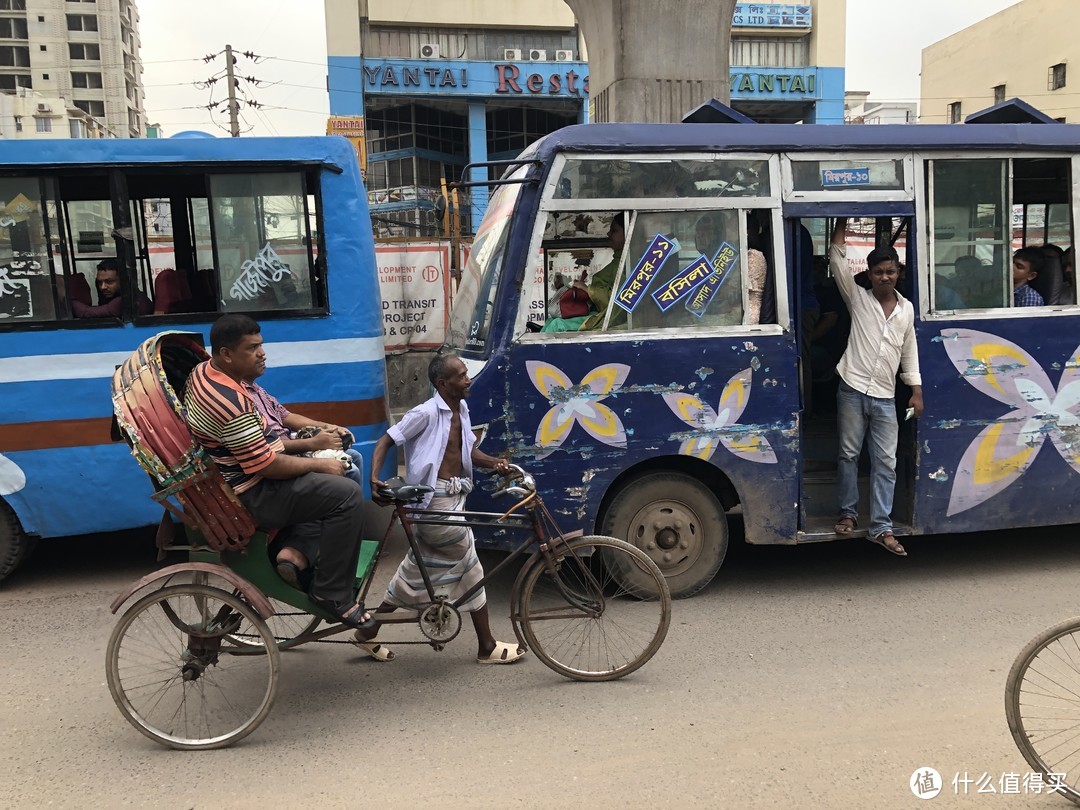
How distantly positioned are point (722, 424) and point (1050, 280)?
2353 millimetres

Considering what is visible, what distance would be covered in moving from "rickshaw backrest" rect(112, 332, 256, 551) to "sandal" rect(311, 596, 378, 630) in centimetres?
42

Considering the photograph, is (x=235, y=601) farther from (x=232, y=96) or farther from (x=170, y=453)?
(x=232, y=96)

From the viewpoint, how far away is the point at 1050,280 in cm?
504

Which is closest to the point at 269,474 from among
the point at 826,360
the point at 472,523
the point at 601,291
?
the point at 472,523

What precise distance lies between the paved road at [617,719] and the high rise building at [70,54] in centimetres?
7373

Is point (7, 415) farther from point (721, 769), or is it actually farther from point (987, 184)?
point (987, 184)

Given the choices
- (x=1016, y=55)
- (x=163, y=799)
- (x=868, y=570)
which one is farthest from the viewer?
(x=1016, y=55)

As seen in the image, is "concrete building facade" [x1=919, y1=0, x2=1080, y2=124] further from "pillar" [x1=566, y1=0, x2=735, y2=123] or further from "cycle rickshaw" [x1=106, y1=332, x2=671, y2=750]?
"cycle rickshaw" [x1=106, y1=332, x2=671, y2=750]

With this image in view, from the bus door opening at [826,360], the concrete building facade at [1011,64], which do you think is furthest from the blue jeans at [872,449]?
the concrete building facade at [1011,64]

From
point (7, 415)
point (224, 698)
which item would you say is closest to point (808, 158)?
point (224, 698)

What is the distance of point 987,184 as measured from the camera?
15.9ft

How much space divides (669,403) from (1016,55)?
34969 mm

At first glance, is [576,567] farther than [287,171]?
No

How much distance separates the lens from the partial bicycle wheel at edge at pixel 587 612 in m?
3.70
